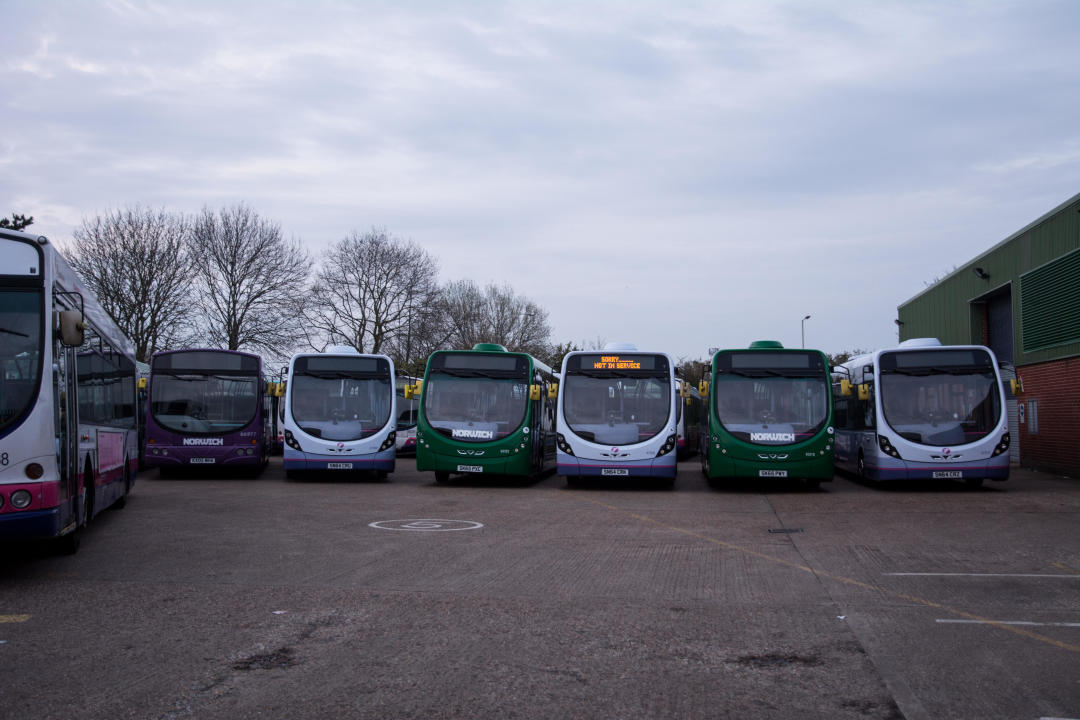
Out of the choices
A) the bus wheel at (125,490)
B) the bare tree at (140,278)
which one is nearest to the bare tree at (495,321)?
the bare tree at (140,278)

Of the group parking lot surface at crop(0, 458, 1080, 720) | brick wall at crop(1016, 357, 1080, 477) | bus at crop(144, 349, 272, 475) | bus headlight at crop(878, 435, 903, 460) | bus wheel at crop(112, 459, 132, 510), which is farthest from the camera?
brick wall at crop(1016, 357, 1080, 477)

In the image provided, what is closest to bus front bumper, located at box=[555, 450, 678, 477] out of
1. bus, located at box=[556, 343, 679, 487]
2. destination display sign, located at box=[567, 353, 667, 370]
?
bus, located at box=[556, 343, 679, 487]

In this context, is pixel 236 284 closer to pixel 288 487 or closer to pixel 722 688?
pixel 288 487

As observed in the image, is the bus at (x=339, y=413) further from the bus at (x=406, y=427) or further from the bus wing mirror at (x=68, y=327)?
the bus at (x=406, y=427)

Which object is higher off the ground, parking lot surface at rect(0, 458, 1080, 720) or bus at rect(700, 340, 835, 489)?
bus at rect(700, 340, 835, 489)

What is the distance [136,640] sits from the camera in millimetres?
6336

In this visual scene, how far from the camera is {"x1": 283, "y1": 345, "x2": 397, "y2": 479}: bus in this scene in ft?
70.5

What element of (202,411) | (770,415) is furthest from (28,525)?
(202,411)

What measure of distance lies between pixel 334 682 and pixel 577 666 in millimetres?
1391

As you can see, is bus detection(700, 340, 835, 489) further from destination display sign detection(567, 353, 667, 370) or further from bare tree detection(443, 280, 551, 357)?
bare tree detection(443, 280, 551, 357)

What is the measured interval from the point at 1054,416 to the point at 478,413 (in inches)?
615

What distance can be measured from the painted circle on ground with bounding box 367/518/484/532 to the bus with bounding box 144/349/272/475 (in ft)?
32.1

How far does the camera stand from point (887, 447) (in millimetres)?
19422

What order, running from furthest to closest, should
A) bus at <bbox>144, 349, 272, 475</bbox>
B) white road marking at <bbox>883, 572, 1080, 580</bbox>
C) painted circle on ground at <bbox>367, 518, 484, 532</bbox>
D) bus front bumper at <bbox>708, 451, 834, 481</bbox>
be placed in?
bus at <bbox>144, 349, 272, 475</bbox>
bus front bumper at <bbox>708, 451, 834, 481</bbox>
painted circle on ground at <bbox>367, 518, 484, 532</bbox>
white road marking at <bbox>883, 572, 1080, 580</bbox>
